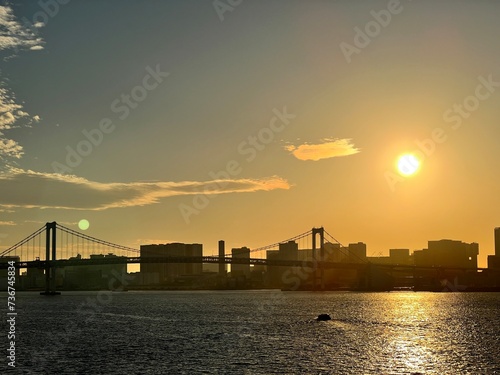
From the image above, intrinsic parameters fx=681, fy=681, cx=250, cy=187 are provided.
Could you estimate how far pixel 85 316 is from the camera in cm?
10725

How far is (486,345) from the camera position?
68.1 meters

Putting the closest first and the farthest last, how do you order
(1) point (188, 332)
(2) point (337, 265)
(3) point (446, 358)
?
(3) point (446, 358)
(1) point (188, 332)
(2) point (337, 265)

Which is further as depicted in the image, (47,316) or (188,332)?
(47,316)

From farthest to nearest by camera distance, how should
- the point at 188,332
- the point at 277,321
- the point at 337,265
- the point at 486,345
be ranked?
the point at 337,265 < the point at 277,321 < the point at 188,332 < the point at 486,345

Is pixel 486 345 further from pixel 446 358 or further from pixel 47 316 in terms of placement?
pixel 47 316

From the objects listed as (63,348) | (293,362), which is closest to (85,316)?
(63,348)

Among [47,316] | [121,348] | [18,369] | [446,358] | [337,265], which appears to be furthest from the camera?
[337,265]

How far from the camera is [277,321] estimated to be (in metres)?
94.0

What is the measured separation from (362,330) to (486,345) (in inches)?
676

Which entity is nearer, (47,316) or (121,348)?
(121,348)

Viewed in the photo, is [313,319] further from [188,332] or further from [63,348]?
[63,348]

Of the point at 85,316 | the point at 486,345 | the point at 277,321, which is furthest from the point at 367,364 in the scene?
the point at 85,316

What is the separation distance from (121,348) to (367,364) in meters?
23.2

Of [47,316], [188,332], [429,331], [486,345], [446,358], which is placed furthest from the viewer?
[47,316]
